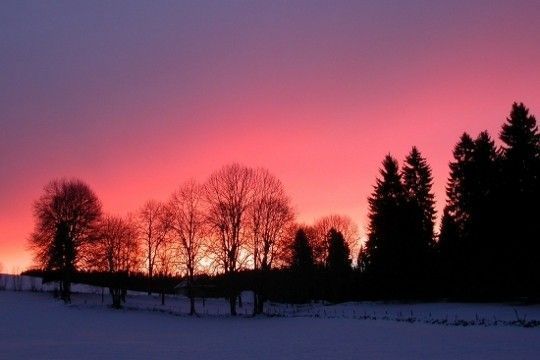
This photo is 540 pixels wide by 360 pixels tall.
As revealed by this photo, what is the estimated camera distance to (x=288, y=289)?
68875 mm

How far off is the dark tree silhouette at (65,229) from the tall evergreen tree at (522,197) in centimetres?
4371

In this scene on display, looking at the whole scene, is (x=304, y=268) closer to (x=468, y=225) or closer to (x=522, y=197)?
(x=468, y=225)

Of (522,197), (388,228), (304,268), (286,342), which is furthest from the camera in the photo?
(304,268)

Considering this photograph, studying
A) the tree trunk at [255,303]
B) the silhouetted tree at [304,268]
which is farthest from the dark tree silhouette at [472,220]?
the silhouetted tree at [304,268]

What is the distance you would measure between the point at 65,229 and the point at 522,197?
151 ft

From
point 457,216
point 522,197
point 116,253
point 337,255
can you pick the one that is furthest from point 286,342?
point 337,255

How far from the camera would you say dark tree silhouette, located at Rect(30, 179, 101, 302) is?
5853 centimetres

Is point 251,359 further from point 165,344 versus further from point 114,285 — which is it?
point 114,285

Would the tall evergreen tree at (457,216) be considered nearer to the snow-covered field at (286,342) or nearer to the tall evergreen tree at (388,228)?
the tall evergreen tree at (388,228)

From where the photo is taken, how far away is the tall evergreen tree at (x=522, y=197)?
4072 cm

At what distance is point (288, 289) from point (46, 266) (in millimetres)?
29325

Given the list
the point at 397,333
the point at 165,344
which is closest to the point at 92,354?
the point at 165,344

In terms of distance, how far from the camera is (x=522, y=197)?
4338cm

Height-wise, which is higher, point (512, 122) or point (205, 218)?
point (512, 122)
